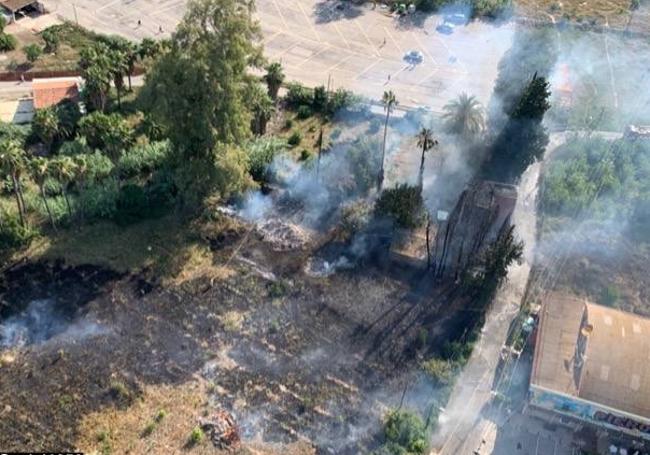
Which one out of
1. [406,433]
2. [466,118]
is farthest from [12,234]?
[466,118]

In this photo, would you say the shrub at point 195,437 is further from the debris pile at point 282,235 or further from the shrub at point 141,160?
the shrub at point 141,160

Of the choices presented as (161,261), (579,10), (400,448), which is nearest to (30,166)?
(161,261)

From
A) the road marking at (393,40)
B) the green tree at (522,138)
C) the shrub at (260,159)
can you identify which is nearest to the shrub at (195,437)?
the shrub at (260,159)

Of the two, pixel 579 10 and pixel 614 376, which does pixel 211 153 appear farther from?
pixel 579 10

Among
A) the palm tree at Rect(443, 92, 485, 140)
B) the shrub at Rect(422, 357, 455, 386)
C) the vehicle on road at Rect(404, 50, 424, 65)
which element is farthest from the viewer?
the vehicle on road at Rect(404, 50, 424, 65)

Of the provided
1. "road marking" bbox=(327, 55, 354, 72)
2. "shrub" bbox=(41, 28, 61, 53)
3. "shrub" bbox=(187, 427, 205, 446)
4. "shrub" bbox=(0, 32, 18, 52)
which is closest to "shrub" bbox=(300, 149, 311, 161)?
"road marking" bbox=(327, 55, 354, 72)

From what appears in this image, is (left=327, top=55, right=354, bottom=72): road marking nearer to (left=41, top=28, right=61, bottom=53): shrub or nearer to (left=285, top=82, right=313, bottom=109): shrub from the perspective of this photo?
(left=285, top=82, right=313, bottom=109): shrub
